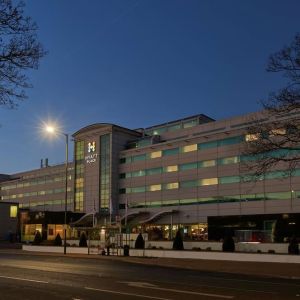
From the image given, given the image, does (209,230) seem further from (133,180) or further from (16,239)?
(16,239)

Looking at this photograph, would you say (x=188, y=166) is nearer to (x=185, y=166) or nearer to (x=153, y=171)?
(x=185, y=166)

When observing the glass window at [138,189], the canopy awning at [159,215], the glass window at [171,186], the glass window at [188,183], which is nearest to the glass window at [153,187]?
the glass window at [138,189]

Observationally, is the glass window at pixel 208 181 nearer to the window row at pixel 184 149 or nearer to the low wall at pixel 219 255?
the window row at pixel 184 149

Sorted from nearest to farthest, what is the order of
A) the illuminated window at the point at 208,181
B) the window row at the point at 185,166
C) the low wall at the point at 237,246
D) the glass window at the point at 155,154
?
the low wall at the point at 237,246 < the window row at the point at 185,166 < the illuminated window at the point at 208,181 < the glass window at the point at 155,154

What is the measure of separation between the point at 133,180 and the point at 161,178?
748cm

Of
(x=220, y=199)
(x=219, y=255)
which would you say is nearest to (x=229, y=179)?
(x=220, y=199)

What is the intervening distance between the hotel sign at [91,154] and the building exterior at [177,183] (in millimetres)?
195

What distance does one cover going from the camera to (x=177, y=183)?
8950 cm

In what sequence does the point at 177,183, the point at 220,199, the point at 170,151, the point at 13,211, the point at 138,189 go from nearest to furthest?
the point at 220,199 → the point at 177,183 → the point at 170,151 → the point at 138,189 → the point at 13,211

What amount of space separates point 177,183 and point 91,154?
73.7 ft

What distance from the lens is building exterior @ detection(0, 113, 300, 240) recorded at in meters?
75.6

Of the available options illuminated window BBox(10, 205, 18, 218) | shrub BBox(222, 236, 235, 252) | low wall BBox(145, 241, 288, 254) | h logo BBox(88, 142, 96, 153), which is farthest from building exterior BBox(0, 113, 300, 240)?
shrub BBox(222, 236, 235, 252)

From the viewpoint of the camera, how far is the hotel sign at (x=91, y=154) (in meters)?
104

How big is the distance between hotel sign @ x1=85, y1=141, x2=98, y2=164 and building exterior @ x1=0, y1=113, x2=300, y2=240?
0.20 meters
